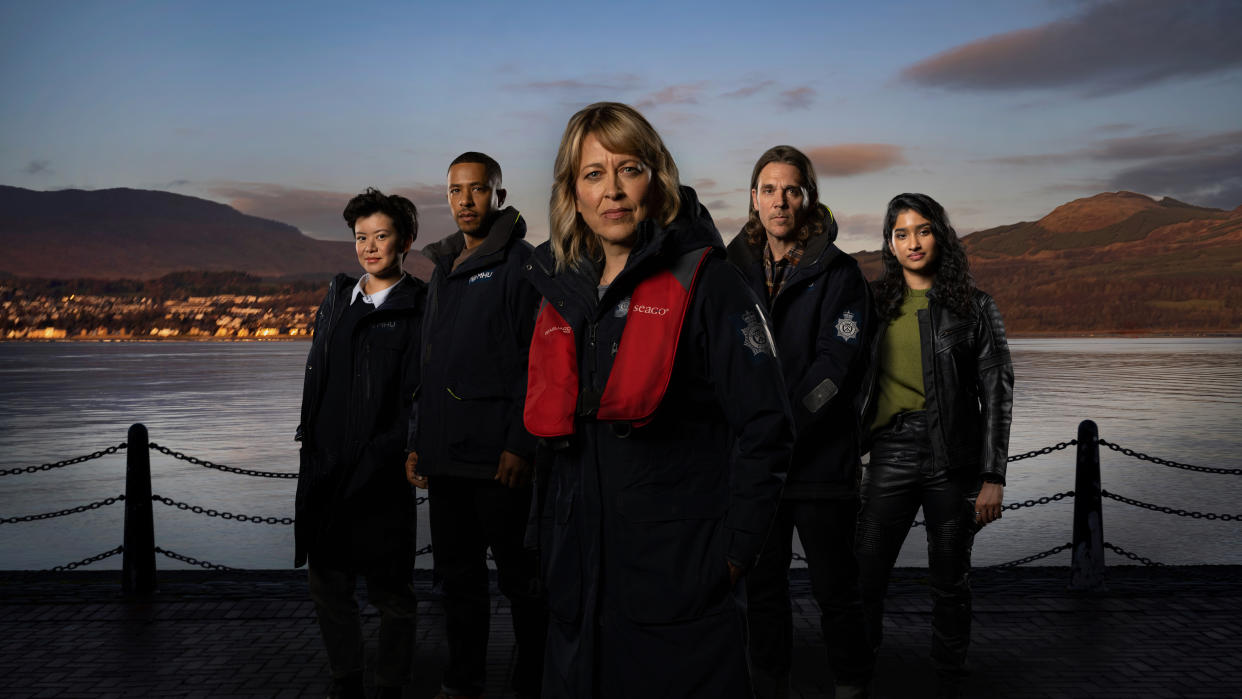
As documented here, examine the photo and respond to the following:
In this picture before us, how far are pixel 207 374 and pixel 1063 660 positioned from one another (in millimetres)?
55973

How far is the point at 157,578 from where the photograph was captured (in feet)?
22.9

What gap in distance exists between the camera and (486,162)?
4.57m

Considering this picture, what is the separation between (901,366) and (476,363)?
177 centimetres

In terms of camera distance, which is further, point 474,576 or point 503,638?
point 503,638

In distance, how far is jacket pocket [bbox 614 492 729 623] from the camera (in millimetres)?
2340

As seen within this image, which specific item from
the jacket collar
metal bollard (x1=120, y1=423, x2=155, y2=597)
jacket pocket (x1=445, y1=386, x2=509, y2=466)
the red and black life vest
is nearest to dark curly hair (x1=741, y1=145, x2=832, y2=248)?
the jacket collar

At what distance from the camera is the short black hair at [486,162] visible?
4523 millimetres

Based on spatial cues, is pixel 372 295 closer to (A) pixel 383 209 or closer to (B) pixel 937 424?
(A) pixel 383 209

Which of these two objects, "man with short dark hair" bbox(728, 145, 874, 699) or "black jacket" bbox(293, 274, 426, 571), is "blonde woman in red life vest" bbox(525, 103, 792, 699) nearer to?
"man with short dark hair" bbox(728, 145, 874, 699)

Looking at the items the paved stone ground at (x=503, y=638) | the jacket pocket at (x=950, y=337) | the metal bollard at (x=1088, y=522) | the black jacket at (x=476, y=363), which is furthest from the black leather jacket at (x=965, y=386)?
the metal bollard at (x=1088, y=522)

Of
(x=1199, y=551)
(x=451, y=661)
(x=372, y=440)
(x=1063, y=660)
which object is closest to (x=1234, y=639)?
(x=1063, y=660)

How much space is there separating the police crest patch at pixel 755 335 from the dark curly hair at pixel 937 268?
1.93 metres

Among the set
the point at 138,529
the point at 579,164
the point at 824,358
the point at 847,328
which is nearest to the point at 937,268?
the point at 847,328

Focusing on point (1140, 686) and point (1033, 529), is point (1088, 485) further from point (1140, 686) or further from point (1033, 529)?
point (1033, 529)
